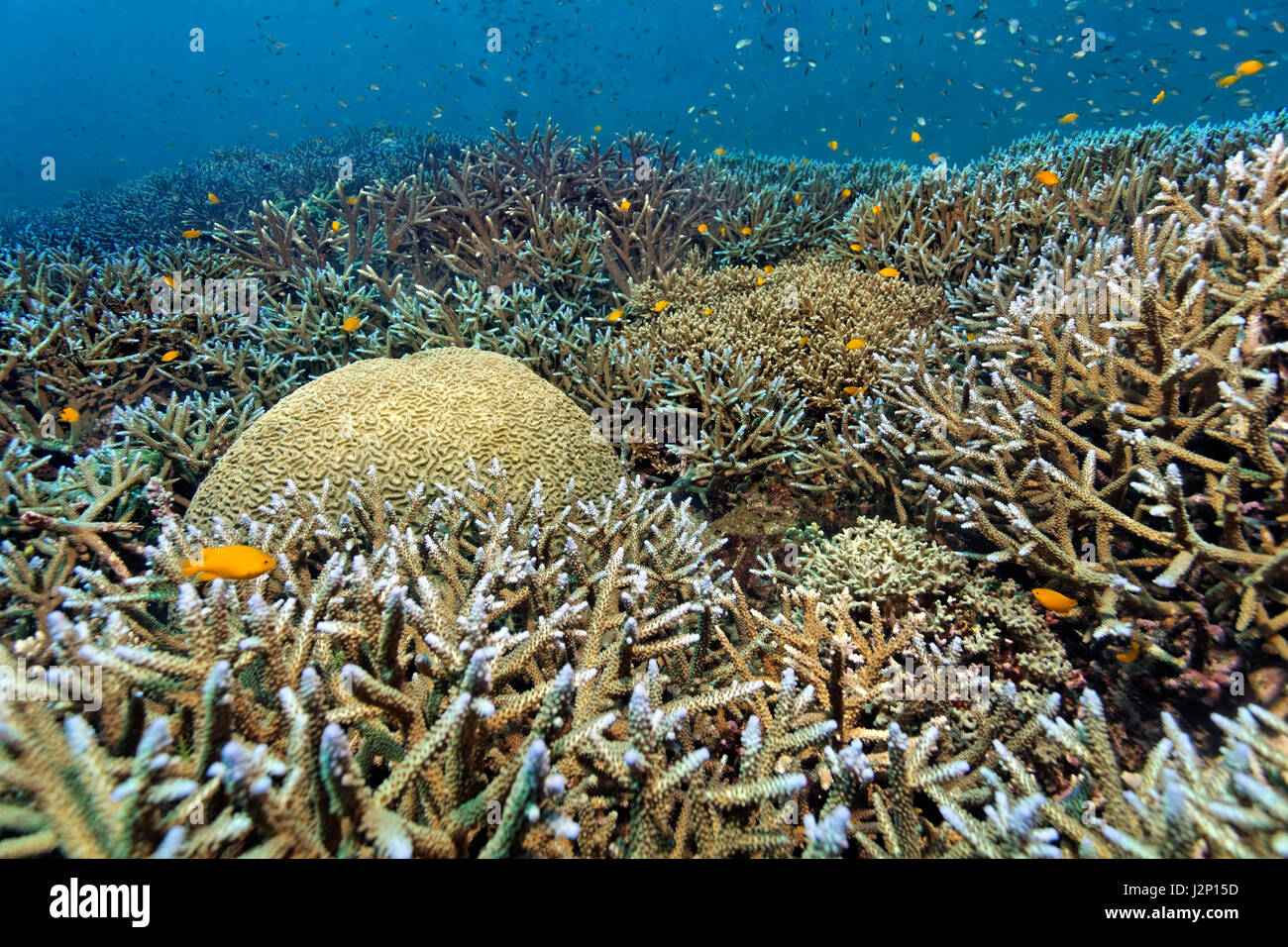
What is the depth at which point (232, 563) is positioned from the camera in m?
2.19

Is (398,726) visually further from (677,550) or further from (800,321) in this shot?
(800,321)

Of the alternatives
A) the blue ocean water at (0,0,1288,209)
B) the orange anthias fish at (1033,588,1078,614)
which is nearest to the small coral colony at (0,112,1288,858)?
the orange anthias fish at (1033,588,1078,614)

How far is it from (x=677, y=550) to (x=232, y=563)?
2.05 meters

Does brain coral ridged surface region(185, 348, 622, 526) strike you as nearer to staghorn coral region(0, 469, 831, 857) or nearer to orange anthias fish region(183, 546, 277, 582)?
staghorn coral region(0, 469, 831, 857)

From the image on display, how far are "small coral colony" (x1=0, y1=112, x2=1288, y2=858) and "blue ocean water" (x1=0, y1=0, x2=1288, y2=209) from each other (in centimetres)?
5180

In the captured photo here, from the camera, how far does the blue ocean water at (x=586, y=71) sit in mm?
55000

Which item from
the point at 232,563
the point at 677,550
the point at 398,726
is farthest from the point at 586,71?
the point at 398,726

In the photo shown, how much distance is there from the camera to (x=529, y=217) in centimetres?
694

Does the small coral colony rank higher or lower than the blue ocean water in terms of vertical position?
lower

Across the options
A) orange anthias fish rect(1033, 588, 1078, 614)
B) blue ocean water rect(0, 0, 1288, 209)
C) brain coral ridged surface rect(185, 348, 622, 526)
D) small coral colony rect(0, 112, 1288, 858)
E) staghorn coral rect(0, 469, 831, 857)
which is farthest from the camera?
blue ocean water rect(0, 0, 1288, 209)

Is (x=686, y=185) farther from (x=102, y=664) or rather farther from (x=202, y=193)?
(x=202, y=193)

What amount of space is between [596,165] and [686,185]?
1.45 meters

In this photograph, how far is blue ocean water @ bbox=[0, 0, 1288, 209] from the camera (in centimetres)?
5500
